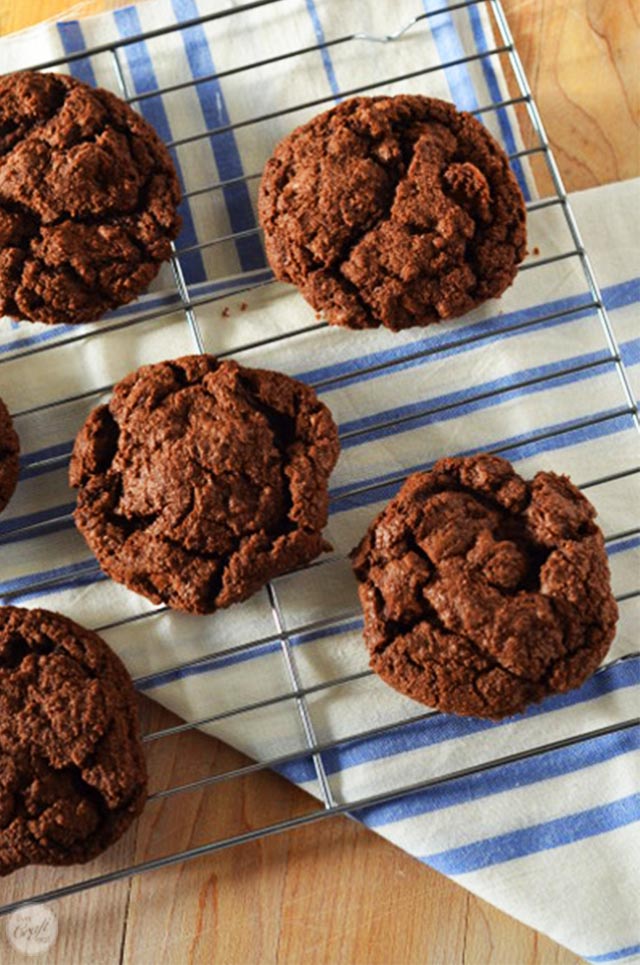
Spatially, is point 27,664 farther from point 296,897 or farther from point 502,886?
point 502,886

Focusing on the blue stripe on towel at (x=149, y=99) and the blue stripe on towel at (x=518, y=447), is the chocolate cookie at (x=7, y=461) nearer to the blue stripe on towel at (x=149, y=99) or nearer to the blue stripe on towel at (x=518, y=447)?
the blue stripe on towel at (x=149, y=99)

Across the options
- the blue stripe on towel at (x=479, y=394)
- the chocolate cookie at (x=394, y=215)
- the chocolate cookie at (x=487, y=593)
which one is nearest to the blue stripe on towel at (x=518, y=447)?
the blue stripe on towel at (x=479, y=394)

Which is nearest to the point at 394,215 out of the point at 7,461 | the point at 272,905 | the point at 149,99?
the point at 149,99

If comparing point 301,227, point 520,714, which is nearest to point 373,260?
point 301,227

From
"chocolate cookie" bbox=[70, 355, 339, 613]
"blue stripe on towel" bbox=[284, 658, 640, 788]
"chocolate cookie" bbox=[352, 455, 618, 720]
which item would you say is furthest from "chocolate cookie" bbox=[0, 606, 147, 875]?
"chocolate cookie" bbox=[352, 455, 618, 720]

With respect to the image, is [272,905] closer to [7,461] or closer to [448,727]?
[448,727]

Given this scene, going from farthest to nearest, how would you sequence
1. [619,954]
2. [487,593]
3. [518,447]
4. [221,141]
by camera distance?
1. [221,141]
2. [518,447]
3. [619,954]
4. [487,593]

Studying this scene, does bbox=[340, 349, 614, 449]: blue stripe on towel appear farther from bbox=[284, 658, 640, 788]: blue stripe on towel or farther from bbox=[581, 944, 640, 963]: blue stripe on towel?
bbox=[581, 944, 640, 963]: blue stripe on towel
